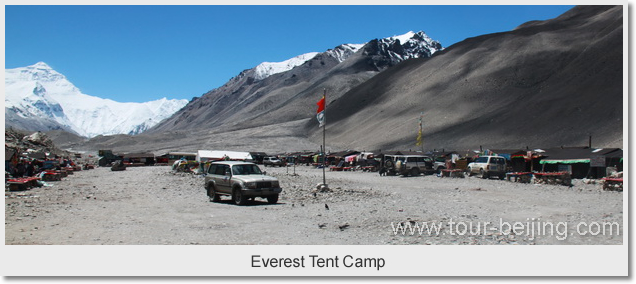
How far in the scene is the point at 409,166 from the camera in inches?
1596

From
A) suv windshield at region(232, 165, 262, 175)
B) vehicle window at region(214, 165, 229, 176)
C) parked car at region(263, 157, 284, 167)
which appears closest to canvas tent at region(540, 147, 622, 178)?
suv windshield at region(232, 165, 262, 175)

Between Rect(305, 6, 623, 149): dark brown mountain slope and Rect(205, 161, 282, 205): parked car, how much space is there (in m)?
55.6

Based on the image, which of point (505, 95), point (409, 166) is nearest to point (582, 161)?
point (409, 166)

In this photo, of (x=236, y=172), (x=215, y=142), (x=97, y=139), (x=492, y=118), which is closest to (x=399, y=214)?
(x=236, y=172)

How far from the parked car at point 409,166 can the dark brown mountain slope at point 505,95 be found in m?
32.4

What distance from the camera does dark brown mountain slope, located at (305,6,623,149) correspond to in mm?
77812

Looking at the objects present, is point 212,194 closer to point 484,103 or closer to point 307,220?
point 307,220

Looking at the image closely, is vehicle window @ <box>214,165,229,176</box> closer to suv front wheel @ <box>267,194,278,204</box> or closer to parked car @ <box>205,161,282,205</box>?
parked car @ <box>205,161,282,205</box>

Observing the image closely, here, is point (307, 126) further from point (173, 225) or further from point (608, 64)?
point (173, 225)

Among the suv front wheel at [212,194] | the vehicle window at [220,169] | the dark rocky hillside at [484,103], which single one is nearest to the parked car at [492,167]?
the vehicle window at [220,169]

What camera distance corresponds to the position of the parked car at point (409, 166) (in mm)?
40625

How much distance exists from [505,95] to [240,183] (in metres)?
93.4

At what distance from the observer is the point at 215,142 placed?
13938 centimetres

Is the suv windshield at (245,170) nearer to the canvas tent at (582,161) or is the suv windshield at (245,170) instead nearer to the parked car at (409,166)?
the parked car at (409,166)
